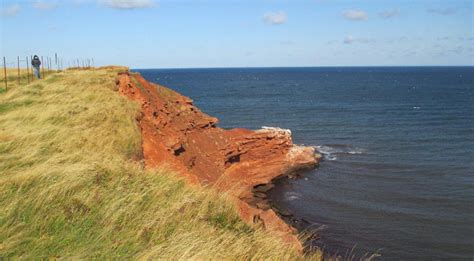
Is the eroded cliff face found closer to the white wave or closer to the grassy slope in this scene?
the white wave

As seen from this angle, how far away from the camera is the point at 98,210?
25.3 ft

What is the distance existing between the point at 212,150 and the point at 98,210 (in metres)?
23.7

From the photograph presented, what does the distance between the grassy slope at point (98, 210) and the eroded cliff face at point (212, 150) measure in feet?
18.4

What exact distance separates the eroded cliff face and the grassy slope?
18.4 feet

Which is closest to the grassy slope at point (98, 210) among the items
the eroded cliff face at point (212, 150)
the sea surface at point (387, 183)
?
the eroded cliff face at point (212, 150)

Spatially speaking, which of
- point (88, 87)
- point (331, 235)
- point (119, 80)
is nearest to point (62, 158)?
point (88, 87)

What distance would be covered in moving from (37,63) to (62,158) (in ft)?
80.7

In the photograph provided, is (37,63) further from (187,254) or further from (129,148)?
(187,254)

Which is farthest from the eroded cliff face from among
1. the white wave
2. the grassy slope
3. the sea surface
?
the grassy slope

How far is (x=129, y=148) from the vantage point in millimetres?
15844

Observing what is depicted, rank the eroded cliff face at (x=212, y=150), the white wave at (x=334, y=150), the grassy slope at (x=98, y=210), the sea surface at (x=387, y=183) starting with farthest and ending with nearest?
the white wave at (x=334, y=150) → the sea surface at (x=387, y=183) → the eroded cliff face at (x=212, y=150) → the grassy slope at (x=98, y=210)

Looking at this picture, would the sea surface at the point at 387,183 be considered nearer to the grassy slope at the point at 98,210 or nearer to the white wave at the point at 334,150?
the white wave at the point at 334,150

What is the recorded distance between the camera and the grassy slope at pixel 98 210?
20.9 ft

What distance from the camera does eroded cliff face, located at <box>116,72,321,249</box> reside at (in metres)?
20.5
